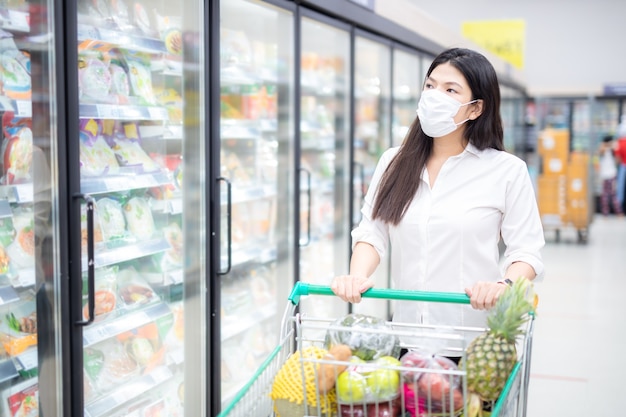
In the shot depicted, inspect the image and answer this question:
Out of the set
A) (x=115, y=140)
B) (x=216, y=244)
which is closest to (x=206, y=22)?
(x=115, y=140)

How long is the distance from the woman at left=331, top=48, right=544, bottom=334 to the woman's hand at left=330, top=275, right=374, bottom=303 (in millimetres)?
217

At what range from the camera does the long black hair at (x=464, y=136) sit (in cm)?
191

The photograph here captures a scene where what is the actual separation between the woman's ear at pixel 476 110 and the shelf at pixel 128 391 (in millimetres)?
1653

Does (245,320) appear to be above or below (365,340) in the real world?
below

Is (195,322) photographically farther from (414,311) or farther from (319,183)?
(319,183)

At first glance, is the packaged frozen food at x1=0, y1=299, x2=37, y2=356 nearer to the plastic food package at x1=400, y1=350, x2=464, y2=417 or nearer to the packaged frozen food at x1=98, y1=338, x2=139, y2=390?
the packaged frozen food at x1=98, y1=338, x2=139, y2=390

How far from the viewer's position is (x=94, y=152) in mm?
2674

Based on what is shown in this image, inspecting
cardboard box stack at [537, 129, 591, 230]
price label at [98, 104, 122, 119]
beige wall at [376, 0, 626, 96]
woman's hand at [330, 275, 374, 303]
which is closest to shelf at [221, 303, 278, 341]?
price label at [98, 104, 122, 119]

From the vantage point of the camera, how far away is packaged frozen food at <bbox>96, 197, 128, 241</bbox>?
8.80 feet

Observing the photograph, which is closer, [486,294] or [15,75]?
[486,294]

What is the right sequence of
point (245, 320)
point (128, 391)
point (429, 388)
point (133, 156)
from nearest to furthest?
point (429, 388), point (128, 391), point (133, 156), point (245, 320)

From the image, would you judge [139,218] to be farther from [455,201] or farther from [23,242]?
[455,201]

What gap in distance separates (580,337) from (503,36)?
6899 millimetres

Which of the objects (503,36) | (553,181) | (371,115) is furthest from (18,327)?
(503,36)
